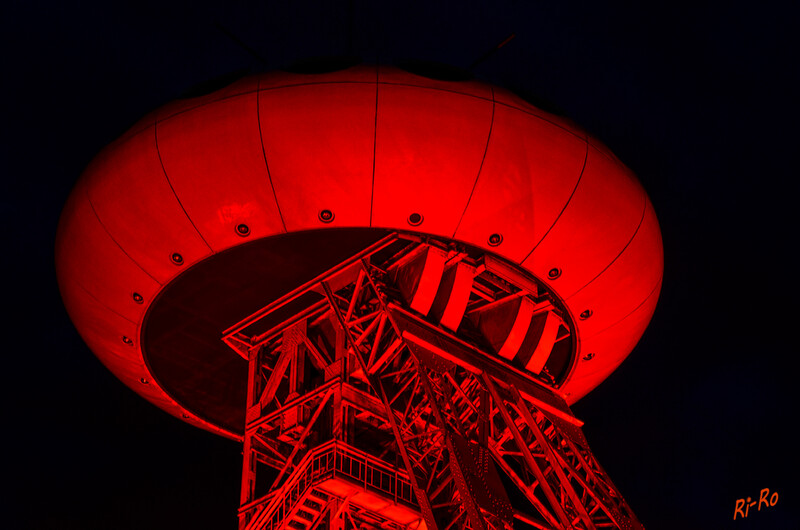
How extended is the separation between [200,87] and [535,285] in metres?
5.71

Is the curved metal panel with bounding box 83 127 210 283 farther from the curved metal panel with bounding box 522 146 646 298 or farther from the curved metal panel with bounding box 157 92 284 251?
the curved metal panel with bounding box 522 146 646 298

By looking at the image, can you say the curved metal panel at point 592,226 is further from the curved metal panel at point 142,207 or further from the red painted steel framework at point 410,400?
the curved metal panel at point 142,207

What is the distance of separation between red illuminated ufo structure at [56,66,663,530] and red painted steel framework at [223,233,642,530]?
0.13 feet

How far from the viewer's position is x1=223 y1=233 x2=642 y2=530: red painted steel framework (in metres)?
13.0

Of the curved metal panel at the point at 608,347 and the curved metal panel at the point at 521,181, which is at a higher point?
the curved metal panel at the point at 521,181

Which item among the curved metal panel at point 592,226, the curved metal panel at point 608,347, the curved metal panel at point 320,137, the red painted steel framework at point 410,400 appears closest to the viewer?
the curved metal panel at point 320,137

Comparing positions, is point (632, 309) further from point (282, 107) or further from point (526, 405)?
point (282, 107)

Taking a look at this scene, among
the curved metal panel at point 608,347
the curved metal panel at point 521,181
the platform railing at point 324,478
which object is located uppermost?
the curved metal panel at point 521,181

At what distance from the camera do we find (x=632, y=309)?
1548 centimetres

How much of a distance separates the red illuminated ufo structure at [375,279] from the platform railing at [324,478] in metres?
0.03

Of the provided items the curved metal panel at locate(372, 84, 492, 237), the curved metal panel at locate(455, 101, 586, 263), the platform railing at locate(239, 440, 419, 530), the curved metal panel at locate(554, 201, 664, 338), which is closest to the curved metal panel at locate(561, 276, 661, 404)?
the curved metal panel at locate(554, 201, 664, 338)

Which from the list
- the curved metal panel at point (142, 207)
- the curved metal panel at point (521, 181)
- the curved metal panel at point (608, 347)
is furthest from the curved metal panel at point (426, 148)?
the curved metal panel at point (608, 347)

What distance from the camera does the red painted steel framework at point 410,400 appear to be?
42.7ft

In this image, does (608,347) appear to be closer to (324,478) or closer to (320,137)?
(324,478)
